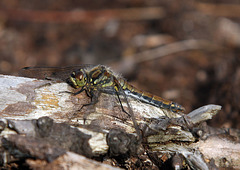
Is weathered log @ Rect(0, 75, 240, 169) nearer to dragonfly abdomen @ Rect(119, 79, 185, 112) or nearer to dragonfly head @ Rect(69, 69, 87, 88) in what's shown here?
dragonfly head @ Rect(69, 69, 87, 88)

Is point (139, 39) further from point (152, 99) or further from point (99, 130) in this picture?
point (99, 130)

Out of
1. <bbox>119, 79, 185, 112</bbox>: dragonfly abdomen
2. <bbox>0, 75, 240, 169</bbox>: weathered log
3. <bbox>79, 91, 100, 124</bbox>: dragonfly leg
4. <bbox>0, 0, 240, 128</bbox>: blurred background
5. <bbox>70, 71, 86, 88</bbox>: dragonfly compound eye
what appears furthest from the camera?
<bbox>0, 0, 240, 128</bbox>: blurred background

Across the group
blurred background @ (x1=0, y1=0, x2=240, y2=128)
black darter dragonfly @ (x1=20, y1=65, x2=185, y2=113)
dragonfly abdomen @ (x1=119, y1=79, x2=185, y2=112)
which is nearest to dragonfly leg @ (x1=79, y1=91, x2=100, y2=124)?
black darter dragonfly @ (x1=20, y1=65, x2=185, y2=113)

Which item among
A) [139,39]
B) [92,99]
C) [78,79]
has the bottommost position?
[92,99]

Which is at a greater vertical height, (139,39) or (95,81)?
(139,39)

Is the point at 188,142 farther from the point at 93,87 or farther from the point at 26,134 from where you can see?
the point at 26,134

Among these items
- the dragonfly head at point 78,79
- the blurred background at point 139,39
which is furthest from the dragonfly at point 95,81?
the blurred background at point 139,39

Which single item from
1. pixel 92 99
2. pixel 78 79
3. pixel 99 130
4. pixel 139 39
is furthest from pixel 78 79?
pixel 139 39
